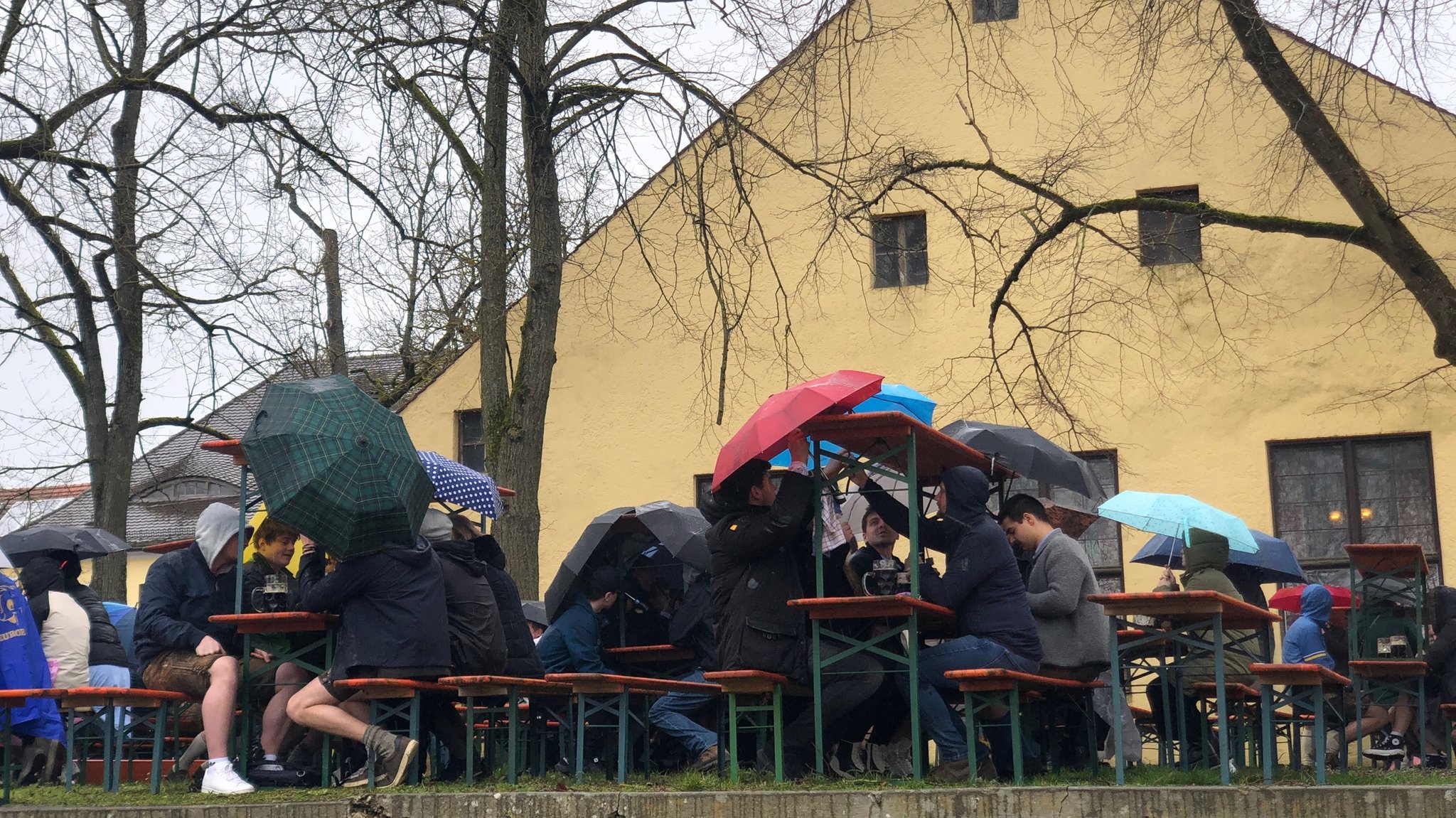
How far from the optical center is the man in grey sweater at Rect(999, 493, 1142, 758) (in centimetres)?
893

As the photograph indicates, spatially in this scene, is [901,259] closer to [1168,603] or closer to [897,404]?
[897,404]

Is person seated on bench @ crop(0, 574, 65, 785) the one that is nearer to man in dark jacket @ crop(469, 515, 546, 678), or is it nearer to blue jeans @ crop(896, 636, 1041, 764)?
man in dark jacket @ crop(469, 515, 546, 678)

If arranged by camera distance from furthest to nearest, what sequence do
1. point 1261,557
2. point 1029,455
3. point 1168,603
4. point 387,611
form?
point 1261,557, point 1029,455, point 387,611, point 1168,603

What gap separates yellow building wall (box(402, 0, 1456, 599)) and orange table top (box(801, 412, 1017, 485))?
5500 millimetres

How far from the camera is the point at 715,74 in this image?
12.3m

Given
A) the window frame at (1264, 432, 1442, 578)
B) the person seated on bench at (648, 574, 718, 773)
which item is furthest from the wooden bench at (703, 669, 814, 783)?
the window frame at (1264, 432, 1442, 578)

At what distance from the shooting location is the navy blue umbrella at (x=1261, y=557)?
12.0 meters

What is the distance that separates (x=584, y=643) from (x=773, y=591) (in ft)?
6.93

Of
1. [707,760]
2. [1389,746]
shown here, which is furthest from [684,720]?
[1389,746]

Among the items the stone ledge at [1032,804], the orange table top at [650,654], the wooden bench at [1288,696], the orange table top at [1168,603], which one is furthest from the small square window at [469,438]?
the wooden bench at [1288,696]

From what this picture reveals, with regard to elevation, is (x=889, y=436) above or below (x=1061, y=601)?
above

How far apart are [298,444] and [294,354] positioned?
11.7 metres

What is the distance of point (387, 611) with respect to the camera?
27.5ft

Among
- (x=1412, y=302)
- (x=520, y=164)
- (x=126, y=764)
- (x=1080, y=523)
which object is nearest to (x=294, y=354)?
(x=520, y=164)
